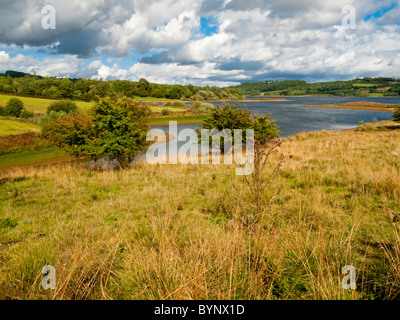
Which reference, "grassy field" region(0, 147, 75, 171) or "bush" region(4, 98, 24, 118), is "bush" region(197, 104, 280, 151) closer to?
"grassy field" region(0, 147, 75, 171)

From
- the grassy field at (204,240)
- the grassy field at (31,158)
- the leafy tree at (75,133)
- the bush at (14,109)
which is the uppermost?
the bush at (14,109)

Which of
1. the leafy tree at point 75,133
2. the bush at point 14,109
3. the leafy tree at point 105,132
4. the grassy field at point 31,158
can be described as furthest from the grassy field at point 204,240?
the bush at point 14,109

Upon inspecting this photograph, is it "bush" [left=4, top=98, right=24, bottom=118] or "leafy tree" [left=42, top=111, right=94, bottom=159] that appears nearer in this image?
"leafy tree" [left=42, top=111, right=94, bottom=159]

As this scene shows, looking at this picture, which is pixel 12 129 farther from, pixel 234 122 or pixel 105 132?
pixel 234 122

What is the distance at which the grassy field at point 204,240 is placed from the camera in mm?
2684

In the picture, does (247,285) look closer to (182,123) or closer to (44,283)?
(44,283)

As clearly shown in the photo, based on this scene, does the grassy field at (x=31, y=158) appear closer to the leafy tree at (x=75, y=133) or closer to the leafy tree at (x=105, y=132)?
the leafy tree at (x=75, y=133)

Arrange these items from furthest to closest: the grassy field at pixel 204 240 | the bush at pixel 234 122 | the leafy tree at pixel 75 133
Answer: the bush at pixel 234 122 < the leafy tree at pixel 75 133 < the grassy field at pixel 204 240

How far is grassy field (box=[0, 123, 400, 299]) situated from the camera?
2.68m

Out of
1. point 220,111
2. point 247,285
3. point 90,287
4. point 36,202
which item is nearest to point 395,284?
point 247,285

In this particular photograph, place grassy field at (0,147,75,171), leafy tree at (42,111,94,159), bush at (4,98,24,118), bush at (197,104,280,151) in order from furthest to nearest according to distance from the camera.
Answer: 1. bush at (4,98,24,118)
2. grassy field at (0,147,75,171)
3. bush at (197,104,280,151)
4. leafy tree at (42,111,94,159)

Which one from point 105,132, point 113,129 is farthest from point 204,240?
point 105,132

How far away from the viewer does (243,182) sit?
809cm

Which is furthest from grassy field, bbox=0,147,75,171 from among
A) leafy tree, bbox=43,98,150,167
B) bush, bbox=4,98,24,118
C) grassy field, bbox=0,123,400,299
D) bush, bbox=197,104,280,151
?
bush, bbox=4,98,24,118
